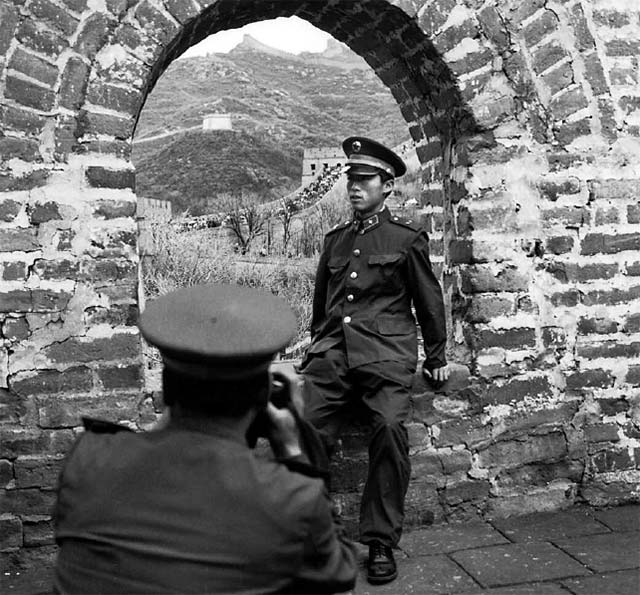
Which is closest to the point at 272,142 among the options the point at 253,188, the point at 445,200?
the point at 253,188

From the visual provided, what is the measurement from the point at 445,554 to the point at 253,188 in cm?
3969

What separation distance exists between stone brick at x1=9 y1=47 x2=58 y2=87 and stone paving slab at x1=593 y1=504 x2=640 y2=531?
10.7 feet

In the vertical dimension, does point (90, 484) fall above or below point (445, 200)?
below

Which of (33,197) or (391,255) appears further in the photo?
(391,255)

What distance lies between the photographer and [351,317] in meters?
3.89

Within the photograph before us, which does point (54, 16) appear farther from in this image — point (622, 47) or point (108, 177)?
point (622, 47)

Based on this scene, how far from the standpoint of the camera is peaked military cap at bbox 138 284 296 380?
5.49 ft

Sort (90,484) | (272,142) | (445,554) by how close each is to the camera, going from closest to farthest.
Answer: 1. (90,484)
2. (445,554)
3. (272,142)

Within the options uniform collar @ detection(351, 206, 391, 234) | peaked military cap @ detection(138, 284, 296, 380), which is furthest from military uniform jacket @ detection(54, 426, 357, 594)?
uniform collar @ detection(351, 206, 391, 234)

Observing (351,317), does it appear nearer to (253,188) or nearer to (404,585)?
(404,585)

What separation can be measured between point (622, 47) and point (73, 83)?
2.72 meters

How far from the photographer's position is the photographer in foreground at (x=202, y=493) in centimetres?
155

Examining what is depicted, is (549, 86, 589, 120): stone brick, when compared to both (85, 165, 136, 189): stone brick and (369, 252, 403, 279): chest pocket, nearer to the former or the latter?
(369, 252, 403, 279): chest pocket

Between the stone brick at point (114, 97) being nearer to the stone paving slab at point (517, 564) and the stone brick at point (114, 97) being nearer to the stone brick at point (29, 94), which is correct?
the stone brick at point (29, 94)
